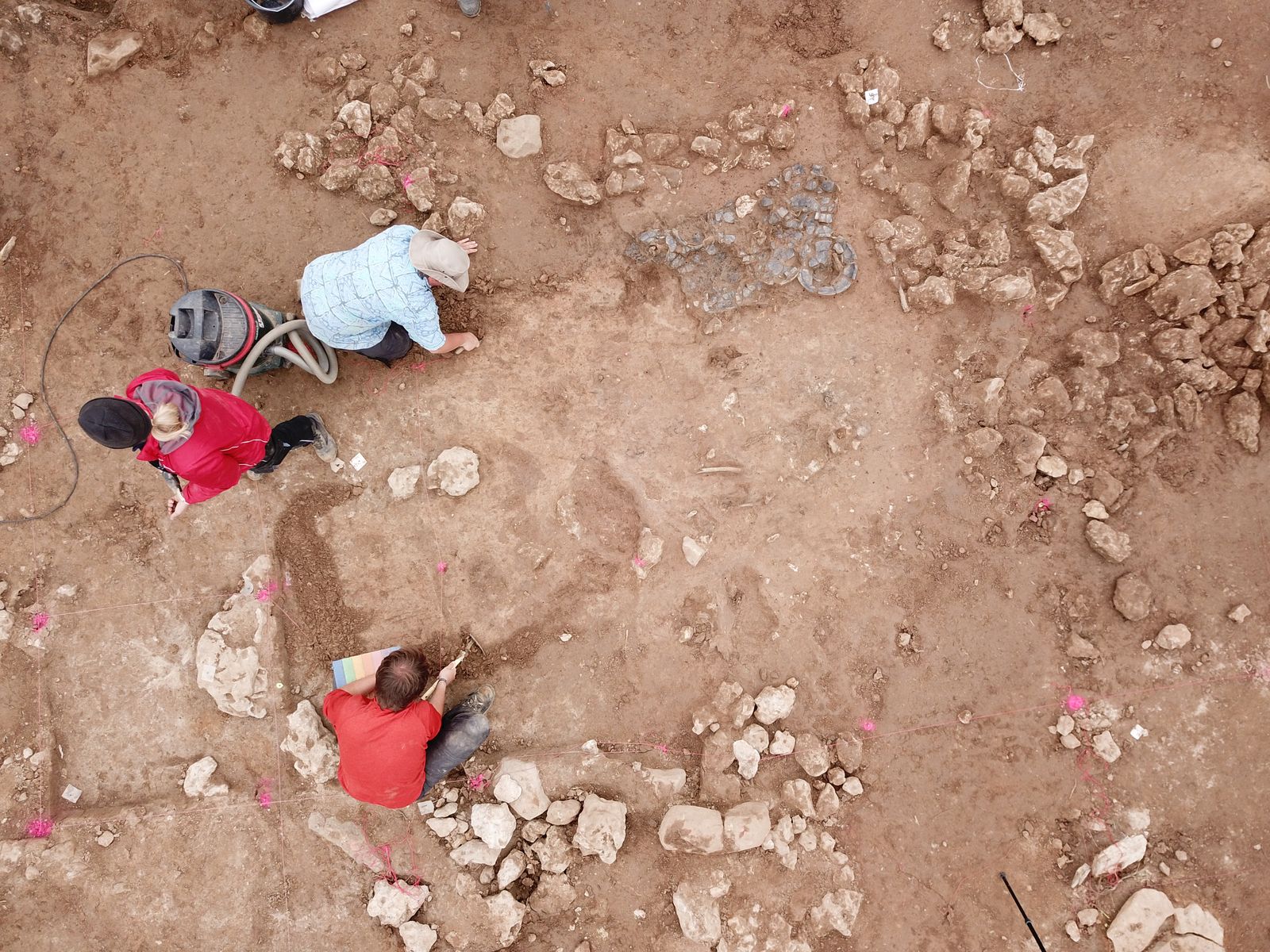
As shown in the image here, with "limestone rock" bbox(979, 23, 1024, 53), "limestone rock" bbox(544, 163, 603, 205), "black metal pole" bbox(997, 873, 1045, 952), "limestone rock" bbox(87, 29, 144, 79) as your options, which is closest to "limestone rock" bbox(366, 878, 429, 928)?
"black metal pole" bbox(997, 873, 1045, 952)

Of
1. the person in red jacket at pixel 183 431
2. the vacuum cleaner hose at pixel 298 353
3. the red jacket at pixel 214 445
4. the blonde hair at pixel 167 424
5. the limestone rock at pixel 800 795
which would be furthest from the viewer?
the limestone rock at pixel 800 795

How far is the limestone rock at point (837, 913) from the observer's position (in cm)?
377

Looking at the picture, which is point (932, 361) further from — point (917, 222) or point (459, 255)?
point (459, 255)

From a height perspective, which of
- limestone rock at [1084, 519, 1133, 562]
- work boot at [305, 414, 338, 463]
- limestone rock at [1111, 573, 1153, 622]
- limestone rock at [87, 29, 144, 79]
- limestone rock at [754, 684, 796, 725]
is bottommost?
limestone rock at [754, 684, 796, 725]

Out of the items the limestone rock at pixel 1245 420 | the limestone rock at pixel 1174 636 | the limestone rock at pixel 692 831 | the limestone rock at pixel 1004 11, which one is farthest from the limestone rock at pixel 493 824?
the limestone rock at pixel 1004 11

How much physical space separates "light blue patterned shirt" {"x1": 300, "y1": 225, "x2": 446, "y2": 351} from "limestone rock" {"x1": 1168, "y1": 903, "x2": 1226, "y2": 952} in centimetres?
512

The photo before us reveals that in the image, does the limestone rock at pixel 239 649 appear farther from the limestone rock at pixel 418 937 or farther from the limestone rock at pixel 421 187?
the limestone rock at pixel 421 187

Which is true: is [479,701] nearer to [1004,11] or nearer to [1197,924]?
[1197,924]

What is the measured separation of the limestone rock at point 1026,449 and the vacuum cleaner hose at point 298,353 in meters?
4.07

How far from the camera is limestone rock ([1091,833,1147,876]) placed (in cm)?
368

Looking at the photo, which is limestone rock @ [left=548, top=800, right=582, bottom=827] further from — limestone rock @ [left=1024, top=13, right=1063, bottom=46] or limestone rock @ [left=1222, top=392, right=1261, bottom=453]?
limestone rock @ [left=1024, top=13, right=1063, bottom=46]

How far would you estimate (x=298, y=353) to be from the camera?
3775 mm

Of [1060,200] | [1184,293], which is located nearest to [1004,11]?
[1060,200]

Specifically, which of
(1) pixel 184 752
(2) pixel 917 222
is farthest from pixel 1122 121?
(1) pixel 184 752
